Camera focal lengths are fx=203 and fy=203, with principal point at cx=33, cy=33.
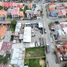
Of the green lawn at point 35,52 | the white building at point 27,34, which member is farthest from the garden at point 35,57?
the white building at point 27,34

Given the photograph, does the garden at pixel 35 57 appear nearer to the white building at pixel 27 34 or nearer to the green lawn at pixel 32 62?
the green lawn at pixel 32 62

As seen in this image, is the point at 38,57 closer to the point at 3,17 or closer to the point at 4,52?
the point at 4,52

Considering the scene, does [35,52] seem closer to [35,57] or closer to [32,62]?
[35,57]

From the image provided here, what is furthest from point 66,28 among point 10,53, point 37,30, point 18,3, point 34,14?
point 18,3

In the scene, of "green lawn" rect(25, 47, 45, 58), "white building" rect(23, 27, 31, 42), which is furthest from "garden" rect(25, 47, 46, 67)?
"white building" rect(23, 27, 31, 42)

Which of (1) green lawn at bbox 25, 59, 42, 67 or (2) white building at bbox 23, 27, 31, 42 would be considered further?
(2) white building at bbox 23, 27, 31, 42

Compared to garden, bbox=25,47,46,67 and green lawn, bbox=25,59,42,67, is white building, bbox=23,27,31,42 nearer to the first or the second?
garden, bbox=25,47,46,67

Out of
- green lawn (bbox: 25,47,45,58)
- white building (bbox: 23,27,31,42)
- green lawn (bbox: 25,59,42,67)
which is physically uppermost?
white building (bbox: 23,27,31,42)

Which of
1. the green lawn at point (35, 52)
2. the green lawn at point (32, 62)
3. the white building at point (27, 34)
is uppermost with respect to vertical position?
the white building at point (27, 34)
